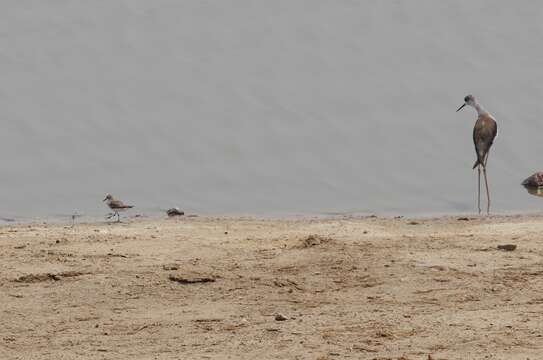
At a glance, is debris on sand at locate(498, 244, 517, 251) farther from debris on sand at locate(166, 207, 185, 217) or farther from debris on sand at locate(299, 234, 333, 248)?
debris on sand at locate(166, 207, 185, 217)

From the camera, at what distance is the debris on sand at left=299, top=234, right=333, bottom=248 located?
9914mm

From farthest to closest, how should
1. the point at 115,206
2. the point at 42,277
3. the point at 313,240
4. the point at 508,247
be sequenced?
the point at 115,206 < the point at 313,240 < the point at 508,247 < the point at 42,277

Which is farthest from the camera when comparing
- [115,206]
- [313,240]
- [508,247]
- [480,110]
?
[480,110]

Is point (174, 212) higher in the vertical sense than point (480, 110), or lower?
lower

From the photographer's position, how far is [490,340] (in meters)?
Result: 7.23

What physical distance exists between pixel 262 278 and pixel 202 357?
1914 millimetres

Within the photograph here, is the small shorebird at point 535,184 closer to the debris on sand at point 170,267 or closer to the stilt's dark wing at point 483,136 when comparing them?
the stilt's dark wing at point 483,136

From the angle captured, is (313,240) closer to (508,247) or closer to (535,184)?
(508,247)

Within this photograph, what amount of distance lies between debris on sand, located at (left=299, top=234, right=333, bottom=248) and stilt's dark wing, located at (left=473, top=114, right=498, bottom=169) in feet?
17.7

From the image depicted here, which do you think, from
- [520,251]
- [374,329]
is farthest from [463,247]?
[374,329]

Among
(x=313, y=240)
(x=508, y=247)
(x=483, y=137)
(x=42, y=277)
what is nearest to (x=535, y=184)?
(x=483, y=137)

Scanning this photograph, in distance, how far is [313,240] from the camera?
32.8ft

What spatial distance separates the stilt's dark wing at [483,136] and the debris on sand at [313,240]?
17.7ft

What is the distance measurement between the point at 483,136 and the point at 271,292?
7383mm
